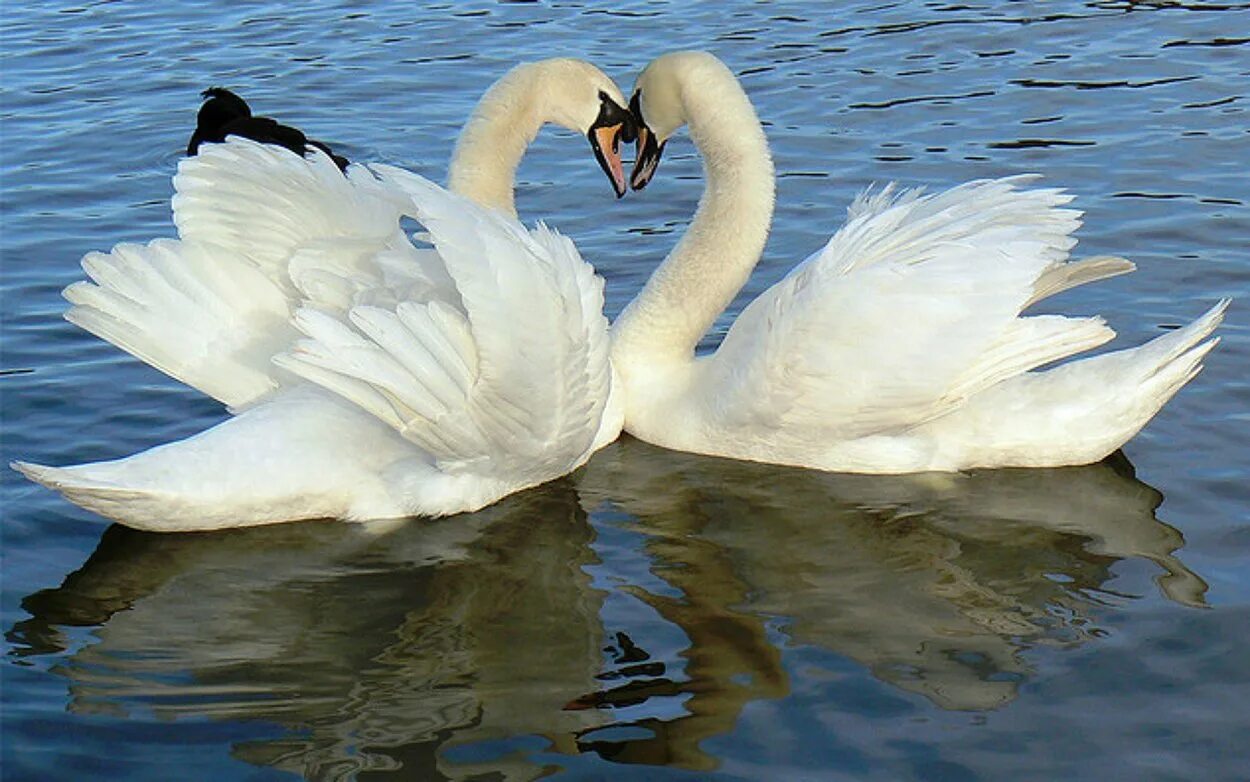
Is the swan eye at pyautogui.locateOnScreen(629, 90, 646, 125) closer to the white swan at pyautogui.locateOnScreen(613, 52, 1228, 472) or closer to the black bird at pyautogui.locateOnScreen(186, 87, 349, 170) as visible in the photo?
the white swan at pyautogui.locateOnScreen(613, 52, 1228, 472)

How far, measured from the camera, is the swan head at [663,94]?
24.7ft

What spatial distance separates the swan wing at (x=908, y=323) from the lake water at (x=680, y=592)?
1.07ft

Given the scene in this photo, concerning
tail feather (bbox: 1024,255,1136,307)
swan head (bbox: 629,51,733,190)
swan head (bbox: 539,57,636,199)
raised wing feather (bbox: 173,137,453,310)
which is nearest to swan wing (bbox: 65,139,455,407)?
raised wing feather (bbox: 173,137,453,310)

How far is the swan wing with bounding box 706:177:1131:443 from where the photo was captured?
6.61m

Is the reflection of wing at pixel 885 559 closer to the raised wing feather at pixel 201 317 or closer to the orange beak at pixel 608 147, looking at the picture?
the orange beak at pixel 608 147

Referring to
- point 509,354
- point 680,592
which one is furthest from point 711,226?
point 680,592

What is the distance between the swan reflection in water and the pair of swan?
152 millimetres

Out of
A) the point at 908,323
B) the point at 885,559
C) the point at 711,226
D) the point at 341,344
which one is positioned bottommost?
the point at 885,559

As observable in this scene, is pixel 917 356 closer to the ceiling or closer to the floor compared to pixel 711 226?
closer to the floor

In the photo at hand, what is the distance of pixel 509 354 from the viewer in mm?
6051

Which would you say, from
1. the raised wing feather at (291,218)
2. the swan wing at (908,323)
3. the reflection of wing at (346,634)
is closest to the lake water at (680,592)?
the reflection of wing at (346,634)

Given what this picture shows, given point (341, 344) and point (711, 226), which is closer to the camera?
point (341, 344)

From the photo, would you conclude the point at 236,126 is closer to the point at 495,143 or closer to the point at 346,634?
the point at 495,143

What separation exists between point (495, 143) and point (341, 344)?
5.48 feet
